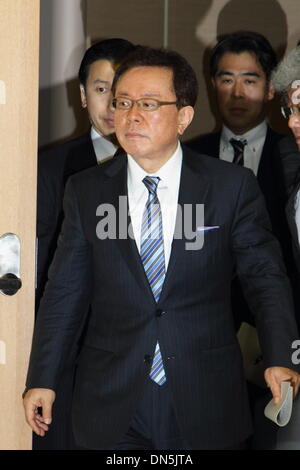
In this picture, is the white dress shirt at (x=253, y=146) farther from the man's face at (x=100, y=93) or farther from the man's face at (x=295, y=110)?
the man's face at (x=295, y=110)

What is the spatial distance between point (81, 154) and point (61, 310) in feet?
3.50

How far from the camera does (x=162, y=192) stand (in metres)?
2.68

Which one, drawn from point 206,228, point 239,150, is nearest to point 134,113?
point 206,228

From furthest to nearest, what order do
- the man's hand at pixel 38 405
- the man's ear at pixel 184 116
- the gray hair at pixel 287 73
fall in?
the gray hair at pixel 287 73 → the man's ear at pixel 184 116 → the man's hand at pixel 38 405

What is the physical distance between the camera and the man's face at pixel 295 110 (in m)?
2.91

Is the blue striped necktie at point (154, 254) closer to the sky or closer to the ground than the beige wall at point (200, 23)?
closer to the ground

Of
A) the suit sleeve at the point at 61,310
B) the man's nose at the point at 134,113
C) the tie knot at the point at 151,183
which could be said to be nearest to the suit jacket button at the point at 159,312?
the suit sleeve at the point at 61,310

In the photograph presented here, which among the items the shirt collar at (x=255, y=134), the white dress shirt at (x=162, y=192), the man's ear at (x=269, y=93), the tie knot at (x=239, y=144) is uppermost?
the man's ear at (x=269, y=93)

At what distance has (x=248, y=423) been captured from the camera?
8.79 feet

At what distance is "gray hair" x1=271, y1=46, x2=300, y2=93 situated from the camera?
311 centimetres

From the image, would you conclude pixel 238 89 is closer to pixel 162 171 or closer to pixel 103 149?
pixel 103 149

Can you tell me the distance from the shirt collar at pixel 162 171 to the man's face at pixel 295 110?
431mm
